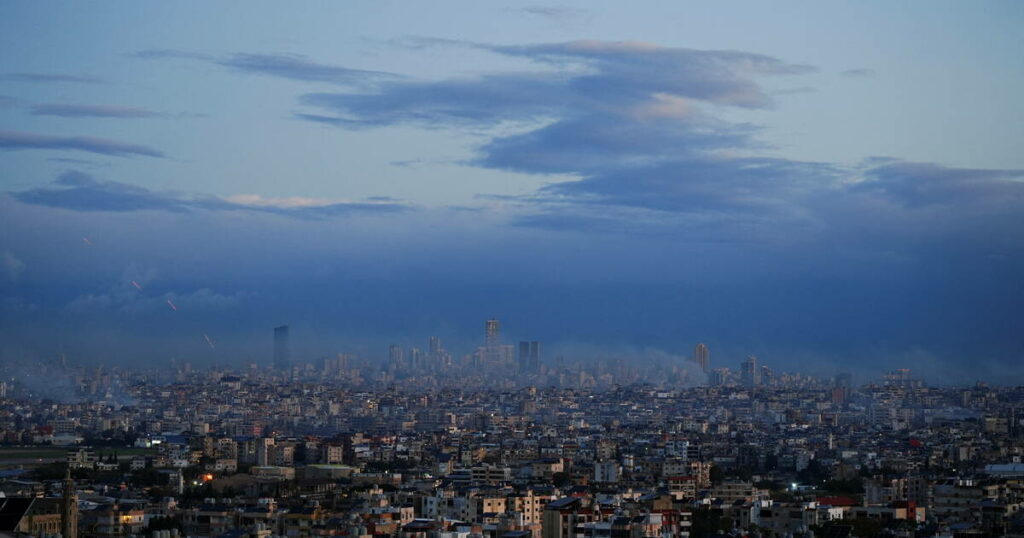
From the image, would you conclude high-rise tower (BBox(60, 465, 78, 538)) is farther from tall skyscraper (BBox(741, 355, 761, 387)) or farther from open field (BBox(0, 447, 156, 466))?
tall skyscraper (BBox(741, 355, 761, 387))

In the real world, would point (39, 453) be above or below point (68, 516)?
below

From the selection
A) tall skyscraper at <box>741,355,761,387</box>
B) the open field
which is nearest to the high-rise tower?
the open field

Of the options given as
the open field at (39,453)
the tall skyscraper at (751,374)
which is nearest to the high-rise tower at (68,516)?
the open field at (39,453)

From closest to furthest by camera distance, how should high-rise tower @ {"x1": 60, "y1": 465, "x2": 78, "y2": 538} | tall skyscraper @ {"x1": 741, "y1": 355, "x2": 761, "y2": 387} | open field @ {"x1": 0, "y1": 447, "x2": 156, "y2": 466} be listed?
high-rise tower @ {"x1": 60, "y1": 465, "x2": 78, "y2": 538} < open field @ {"x1": 0, "y1": 447, "x2": 156, "y2": 466} < tall skyscraper @ {"x1": 741, "y1": 355, "x2": 761, "y2": 387}

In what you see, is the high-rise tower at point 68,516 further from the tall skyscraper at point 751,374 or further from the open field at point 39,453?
the tall skyscraper at point 751,374

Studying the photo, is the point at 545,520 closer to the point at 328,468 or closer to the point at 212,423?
the point at 328,468

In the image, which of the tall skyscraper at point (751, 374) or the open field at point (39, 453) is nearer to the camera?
the open field at point (39, 453)

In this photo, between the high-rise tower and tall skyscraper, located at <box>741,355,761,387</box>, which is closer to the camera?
the high-rise tower

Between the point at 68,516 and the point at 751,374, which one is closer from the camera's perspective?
the point at 68,516

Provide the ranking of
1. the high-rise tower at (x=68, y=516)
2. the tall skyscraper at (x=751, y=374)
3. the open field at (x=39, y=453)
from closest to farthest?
the high-rise tower at (x=68, y=516) < the open field at (x=39, y=453) < the tall skyscraper at (x=751, y=374)

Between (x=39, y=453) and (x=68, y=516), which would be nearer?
(x=68, y=516)

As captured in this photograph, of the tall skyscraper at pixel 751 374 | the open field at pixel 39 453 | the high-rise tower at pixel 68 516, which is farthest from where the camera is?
the tall skyscraper at pixel 751 374
